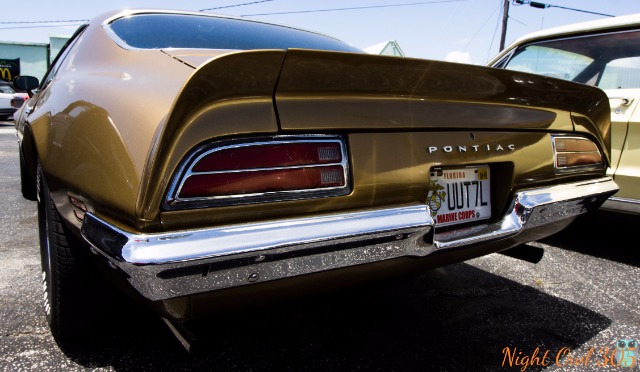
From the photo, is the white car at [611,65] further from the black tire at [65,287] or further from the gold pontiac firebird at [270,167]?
the black tire at [65,287]

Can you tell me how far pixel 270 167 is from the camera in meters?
1.27

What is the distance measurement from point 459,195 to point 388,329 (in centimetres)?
76

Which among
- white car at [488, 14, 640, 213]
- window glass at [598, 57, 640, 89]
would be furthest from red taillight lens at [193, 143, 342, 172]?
window glass at [598, 57, 640, 89]

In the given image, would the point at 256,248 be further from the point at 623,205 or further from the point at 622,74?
the point at 622,74

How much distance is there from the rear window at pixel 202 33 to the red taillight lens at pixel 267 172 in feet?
2.38

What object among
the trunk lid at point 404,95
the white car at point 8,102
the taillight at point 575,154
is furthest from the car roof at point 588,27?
the white car at point 8,102

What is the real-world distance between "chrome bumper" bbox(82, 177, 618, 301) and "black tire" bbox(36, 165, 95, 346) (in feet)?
1.30

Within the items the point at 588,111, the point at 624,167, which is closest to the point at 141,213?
the point at 588,111

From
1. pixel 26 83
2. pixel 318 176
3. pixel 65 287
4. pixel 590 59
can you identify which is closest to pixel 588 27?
pixel 590 59

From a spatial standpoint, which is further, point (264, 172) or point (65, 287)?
point (65, 287)

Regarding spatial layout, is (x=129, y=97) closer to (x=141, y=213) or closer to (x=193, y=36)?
(x=141, y=213)

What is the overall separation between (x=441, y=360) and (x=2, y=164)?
277 inches

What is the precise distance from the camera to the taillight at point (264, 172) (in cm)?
119

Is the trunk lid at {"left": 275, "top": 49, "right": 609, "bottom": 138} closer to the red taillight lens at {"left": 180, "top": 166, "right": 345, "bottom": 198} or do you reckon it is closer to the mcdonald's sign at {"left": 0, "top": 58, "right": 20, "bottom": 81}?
the red taillight lens at {"left": 180, "top": 166, "right": 345, "bottom": 198}
